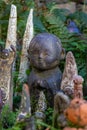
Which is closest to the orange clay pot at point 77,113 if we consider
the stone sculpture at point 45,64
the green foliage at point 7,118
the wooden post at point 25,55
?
the green foliage at point 7,118

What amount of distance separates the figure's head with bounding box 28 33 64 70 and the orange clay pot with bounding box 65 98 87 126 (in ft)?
2.60

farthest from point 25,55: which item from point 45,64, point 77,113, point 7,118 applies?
point 77,113

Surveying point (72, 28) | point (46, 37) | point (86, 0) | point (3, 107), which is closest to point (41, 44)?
point (46, 37)

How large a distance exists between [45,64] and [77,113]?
0.84 m

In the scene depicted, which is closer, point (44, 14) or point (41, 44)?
point (41, 44)

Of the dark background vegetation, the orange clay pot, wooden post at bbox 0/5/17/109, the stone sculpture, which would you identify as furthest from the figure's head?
the orange clay pot

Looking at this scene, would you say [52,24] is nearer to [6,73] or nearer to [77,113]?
[6,73]

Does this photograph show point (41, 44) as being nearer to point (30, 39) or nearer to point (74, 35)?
point (30, 39)

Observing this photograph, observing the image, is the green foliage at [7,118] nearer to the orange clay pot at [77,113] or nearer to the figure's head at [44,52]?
the figure's head at [44,52]

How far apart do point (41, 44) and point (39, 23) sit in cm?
79

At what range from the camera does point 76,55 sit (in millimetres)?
3248

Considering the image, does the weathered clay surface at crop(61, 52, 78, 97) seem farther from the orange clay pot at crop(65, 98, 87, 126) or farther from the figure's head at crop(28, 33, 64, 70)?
the orange clay pot at crop(65, 98, 87, 126)

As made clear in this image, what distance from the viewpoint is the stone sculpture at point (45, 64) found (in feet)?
8.70

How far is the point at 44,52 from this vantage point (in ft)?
8.69
